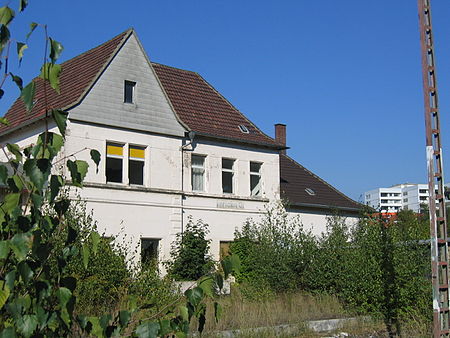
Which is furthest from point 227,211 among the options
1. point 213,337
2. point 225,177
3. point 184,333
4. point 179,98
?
point 184,333

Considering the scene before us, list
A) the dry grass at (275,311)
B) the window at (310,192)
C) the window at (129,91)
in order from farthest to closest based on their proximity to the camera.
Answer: the window at (310,192), the window at (129,91), the dry grass at (275,311)

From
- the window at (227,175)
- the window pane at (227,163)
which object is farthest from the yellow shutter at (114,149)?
the window pane at (227,163)

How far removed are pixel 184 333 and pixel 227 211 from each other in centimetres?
2510

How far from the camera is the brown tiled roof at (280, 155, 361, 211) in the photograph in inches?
1310

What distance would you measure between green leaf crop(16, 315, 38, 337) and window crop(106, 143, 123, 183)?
2175 centimetres

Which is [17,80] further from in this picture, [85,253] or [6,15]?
[85,253]

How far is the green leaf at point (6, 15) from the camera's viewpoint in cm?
313

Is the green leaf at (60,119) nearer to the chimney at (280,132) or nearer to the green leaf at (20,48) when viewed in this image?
the green leaf at (20,48)

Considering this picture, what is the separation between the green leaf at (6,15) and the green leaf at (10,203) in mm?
895

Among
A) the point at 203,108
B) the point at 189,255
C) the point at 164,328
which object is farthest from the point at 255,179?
the point at 164,328

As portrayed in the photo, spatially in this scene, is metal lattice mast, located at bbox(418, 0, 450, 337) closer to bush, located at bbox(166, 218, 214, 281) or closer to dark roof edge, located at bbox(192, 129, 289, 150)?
bush, located at bbox(166, 218, 214, 281)

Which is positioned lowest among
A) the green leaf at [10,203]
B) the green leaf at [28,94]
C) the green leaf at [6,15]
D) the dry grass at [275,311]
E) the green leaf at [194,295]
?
the dry grass at [275,311]

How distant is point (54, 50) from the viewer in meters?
3.22

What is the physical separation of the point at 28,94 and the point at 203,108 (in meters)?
28.1
